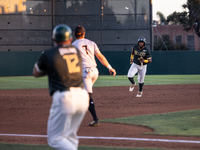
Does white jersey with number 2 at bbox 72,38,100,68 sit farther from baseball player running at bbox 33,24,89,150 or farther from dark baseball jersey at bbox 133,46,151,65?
dark baseball jersey at bbox 133,46,151,65

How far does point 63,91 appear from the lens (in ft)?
12.8

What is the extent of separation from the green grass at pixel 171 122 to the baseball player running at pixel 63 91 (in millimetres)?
3015

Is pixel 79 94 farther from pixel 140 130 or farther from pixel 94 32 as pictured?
pixel 94 32

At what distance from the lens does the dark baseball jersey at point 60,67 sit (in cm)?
392

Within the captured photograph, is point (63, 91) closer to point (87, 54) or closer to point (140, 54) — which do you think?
point (87, 54)

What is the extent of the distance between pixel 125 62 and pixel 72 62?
27.7 metres

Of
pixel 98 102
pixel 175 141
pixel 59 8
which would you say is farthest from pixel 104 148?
pixel 59 8

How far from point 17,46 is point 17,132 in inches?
1074

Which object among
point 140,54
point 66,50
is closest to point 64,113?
point 66,50

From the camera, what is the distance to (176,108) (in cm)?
1020

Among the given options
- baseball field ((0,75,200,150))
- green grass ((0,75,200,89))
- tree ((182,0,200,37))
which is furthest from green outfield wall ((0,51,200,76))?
tree ((182,0,200,37))

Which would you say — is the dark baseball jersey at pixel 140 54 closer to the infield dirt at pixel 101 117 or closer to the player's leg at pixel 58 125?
the infield dirt at pixel 101 117

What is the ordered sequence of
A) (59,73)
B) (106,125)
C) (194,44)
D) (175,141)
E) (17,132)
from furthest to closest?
(194,44)
(106,125)
(17,132)
(175,141)
(59,73)

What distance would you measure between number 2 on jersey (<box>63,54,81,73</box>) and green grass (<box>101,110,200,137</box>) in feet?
10.2
